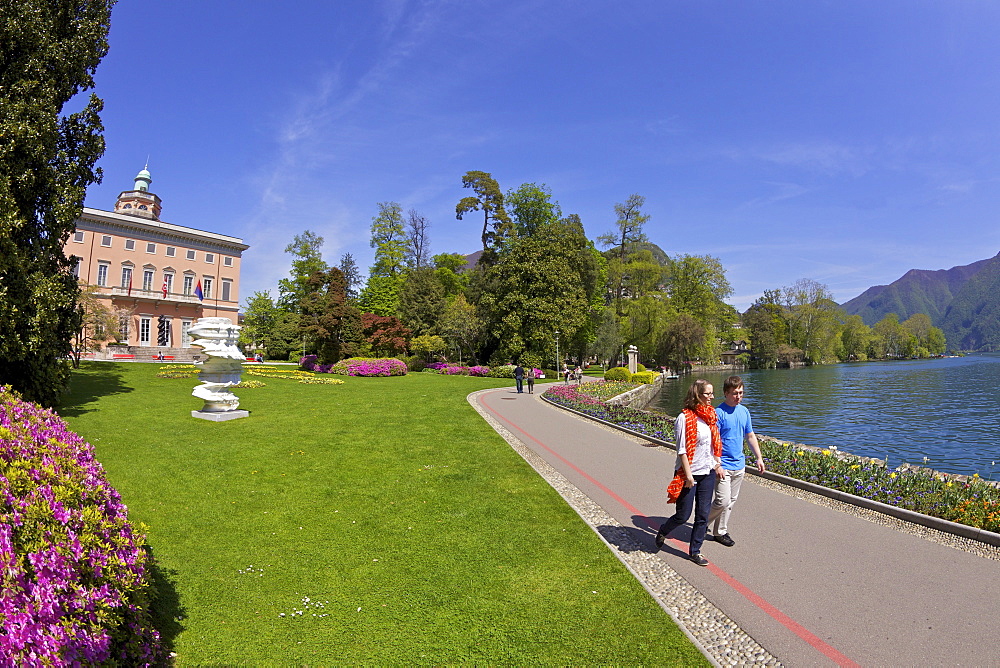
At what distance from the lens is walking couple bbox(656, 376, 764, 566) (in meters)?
5.27

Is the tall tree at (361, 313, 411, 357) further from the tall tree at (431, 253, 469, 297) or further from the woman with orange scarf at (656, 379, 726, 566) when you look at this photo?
the woman with orange scarf at (656, 379, 726, 566)

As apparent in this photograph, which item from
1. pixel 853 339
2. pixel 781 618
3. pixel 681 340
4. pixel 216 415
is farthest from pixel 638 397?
pixel 853 339

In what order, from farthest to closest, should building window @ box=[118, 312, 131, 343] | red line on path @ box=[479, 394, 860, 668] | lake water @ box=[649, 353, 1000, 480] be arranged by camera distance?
building window @ box=[118, 312, 131, 343] → lake water @ box=[649, 353, 1000, 480] → red line on path @ box=[479, 394, 860, 668]

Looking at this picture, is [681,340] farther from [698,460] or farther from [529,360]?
[698,460]

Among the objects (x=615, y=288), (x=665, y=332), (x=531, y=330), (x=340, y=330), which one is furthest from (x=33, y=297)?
(x=615, y=288)

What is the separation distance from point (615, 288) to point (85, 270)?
5672 cm

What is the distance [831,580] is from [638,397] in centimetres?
2525

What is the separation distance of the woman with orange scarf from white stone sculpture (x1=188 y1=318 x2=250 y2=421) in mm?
11316

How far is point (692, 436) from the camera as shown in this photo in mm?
5273

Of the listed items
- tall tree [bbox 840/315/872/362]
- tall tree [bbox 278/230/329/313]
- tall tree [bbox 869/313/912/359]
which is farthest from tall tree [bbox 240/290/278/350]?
tall tree [bbox 869/313/912/359]

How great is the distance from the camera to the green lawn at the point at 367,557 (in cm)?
376

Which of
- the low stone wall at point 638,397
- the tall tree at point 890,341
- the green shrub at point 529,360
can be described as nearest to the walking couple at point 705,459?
the low stone wall at point 638,397

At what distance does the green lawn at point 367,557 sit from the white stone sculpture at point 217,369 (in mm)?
1679

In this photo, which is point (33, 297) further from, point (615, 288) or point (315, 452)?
point (615, 288)
